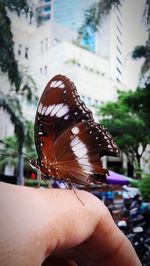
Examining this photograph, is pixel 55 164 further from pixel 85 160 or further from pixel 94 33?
pixel 94 33

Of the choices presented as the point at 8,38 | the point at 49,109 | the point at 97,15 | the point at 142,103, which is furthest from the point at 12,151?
the point at 142,103

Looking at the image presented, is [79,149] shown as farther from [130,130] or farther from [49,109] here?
[130,130]

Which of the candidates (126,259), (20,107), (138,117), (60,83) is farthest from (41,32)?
(20,107)

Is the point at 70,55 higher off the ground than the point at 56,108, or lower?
higher

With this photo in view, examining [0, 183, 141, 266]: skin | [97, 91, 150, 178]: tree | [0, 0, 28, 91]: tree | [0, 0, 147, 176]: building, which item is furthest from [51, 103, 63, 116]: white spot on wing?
[97, 91, 150, 178]: tree

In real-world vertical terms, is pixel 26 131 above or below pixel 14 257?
below

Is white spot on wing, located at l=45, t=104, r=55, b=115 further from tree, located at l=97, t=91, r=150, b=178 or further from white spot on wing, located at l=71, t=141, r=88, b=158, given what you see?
tree, located at l=97, t=91, r=150, b=178
